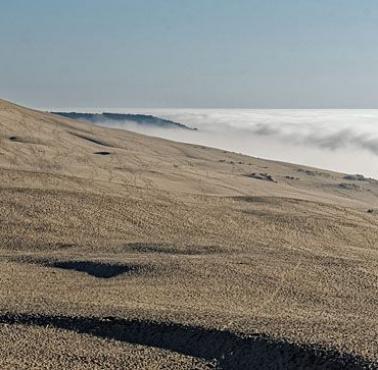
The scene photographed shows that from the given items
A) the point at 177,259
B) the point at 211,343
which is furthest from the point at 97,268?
the point at 211,343

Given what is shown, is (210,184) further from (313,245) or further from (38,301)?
(38,301)

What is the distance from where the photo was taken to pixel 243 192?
42.8 m

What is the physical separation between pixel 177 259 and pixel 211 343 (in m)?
7.50

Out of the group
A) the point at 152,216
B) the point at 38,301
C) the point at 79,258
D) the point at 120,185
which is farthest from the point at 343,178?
the point at 38,301

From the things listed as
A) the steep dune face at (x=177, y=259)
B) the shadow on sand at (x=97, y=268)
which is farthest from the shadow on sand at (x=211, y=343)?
the shadow on sand at (x=97, y=268)

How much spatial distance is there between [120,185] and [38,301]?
1915 centimetres

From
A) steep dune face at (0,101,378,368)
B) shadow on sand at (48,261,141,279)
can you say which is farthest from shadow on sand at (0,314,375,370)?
shadow on sand at (48,261,141,279)

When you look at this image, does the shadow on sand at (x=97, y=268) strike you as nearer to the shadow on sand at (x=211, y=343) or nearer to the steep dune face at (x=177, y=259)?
the steep dune face at (x=177, y=259)

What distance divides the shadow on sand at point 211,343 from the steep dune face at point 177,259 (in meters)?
0.04

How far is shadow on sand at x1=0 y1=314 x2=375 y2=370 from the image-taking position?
15070mm

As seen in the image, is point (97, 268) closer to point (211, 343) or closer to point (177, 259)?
point (177, 259)

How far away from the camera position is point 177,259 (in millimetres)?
23562

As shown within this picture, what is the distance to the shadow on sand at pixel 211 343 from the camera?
1507 cm

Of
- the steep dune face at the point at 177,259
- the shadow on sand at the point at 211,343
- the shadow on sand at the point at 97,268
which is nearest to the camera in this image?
the shadow on sand at the point at 211,343
